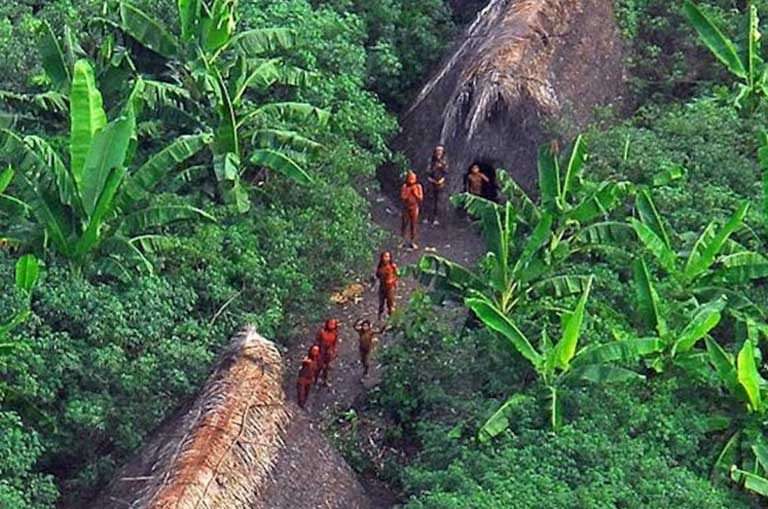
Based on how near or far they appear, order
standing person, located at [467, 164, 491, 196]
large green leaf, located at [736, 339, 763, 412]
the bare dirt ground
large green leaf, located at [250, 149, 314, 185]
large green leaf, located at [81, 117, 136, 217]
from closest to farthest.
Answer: the bare dirt ground, large green leaf, located at [736, 339, 763, 412], large green leaf, located at [81, 117, 136, 217], large green leaf, located at [250, 149, 314, 185], standing person, located at [467, 164, 491, 196]

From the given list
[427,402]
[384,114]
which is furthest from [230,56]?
[427,402]

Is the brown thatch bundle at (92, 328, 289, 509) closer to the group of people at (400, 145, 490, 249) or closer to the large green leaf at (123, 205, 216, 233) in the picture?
the large green leaf at (123, 205, 216, 233)

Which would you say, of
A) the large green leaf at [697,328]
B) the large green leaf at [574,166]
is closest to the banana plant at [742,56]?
the large green leaf at [574,166]

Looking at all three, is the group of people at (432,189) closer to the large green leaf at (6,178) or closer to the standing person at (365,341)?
the standing person at (365,341)

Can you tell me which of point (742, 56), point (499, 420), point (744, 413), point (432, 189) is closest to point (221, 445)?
point (499, 420)

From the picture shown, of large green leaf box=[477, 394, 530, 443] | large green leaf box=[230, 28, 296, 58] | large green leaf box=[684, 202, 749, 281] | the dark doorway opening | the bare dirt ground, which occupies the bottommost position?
the bare dirt ground

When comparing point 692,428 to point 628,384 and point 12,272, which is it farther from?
point 12,272

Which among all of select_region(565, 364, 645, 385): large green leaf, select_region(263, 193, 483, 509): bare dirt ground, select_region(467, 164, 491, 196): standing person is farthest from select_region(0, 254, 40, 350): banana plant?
select_region(467, 164, 491, 196): standing person
